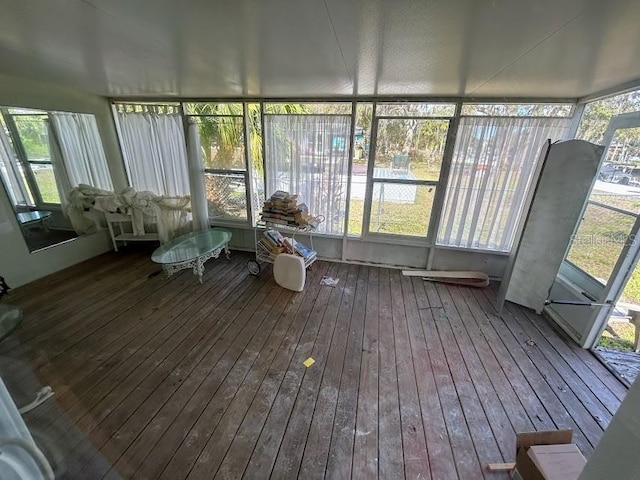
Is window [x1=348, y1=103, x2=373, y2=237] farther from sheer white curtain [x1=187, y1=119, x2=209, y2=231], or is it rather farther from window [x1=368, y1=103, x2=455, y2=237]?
sheer white curtain [x1=187, y1=119, x2=209, y2=231]

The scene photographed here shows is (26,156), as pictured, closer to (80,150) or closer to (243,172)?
(80,150)

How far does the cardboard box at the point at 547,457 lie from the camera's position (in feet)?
3.99

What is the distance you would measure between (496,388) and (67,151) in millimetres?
5209

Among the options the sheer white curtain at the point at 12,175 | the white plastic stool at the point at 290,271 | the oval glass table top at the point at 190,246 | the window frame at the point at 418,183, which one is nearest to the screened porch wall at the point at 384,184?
the window frame at the point at 418,183

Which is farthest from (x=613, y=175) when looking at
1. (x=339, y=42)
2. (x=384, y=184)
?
(x=339, y=42)

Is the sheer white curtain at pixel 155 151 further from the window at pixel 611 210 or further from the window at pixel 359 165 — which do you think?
the window at pixel 611 210

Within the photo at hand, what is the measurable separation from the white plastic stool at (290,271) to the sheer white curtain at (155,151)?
2052 millimetres

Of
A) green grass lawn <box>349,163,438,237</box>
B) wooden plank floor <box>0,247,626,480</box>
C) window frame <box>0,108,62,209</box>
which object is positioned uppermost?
window frame <box>0,108,62,209</box>

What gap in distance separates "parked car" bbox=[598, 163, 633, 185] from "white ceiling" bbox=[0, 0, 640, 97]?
66cm

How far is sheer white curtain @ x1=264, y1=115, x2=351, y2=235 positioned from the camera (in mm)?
3305

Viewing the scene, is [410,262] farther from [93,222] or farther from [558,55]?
[93,222]

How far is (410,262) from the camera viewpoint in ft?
12.0

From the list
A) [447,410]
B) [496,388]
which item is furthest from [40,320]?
[496,388]

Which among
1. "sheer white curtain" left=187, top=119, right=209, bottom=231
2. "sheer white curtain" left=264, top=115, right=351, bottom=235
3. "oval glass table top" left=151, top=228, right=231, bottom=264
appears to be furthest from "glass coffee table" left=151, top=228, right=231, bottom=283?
"sheer white curtain" left=264, top=115, right=351, bottom=235
